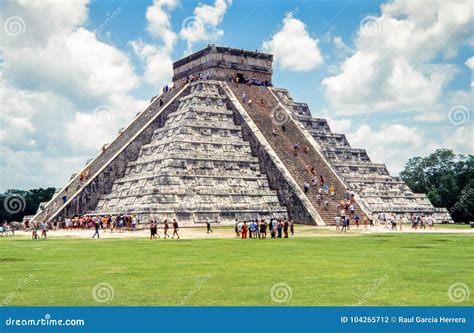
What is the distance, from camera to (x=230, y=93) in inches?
1785

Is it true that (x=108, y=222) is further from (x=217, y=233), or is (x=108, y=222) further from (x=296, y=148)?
(x=296, y=148)

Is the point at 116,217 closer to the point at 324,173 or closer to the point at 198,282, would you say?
the point at 324,173

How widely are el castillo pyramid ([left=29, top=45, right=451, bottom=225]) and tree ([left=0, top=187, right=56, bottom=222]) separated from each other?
84.6ft

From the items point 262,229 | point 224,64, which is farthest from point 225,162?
point 224,64

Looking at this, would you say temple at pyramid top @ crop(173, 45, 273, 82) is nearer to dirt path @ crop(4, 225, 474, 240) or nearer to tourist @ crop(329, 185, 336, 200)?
tourist @ crop(329, 185, 336, 200)

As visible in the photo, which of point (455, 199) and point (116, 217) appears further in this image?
point (455, 199)

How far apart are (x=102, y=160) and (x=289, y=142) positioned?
43.5ft

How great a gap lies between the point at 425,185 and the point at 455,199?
12360 millimetres

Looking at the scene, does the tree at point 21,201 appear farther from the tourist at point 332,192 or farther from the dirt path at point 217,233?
the tourist at point 332,192

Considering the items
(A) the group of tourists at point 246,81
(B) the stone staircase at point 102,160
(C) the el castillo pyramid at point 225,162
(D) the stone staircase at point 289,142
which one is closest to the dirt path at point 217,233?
(C) the el castillo pyramid at point 225,162

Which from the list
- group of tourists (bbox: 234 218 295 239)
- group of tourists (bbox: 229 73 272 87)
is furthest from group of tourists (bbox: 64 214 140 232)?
group of tourists (bbox: 229 73 272 87)

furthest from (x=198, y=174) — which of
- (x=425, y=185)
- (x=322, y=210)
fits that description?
(x=425, y=185)

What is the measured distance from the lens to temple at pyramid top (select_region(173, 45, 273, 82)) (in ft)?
155

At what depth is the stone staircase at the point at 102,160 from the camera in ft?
125
